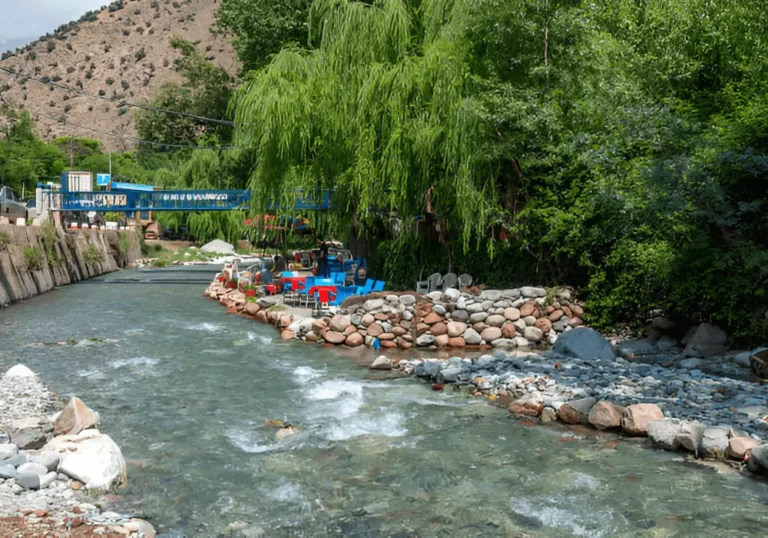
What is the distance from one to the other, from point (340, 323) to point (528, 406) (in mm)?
5796

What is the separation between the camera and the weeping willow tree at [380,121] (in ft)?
48.4

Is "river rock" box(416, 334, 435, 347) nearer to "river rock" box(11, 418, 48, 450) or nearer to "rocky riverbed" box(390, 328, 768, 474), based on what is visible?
"rocky riverbed" box(390, 328, 768, 474)

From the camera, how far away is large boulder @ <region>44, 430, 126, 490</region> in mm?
6312

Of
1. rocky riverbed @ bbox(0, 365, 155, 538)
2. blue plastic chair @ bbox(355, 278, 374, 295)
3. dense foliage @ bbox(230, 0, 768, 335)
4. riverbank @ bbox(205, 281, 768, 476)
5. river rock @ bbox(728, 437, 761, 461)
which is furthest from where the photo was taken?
blue plastic chair @ bbox(355, 278, 374, 295)

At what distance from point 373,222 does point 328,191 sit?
5.57 ft

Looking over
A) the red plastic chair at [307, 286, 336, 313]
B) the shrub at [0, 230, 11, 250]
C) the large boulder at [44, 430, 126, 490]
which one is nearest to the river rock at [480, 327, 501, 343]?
the red plastic chair at [307, 286, 336, 313]

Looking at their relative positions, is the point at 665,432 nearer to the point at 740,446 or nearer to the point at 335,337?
the point at 740,446

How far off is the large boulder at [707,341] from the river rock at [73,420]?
9358 mm

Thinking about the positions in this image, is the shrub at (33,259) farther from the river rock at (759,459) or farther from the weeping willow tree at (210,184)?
the river rock at (759,459)

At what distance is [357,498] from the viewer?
21.1ft

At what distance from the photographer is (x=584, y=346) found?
12.0 meters

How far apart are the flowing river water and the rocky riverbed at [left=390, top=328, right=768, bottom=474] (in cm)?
33

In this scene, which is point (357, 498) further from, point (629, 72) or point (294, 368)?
point (629, 72)

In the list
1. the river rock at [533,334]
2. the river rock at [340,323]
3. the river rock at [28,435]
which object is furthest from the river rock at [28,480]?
the river rock at [533,334]
